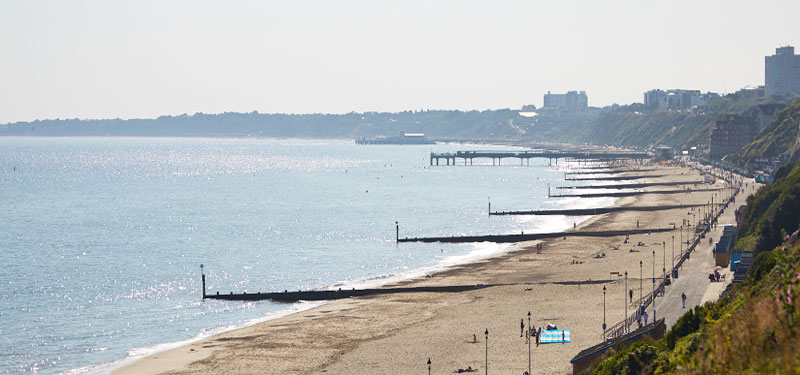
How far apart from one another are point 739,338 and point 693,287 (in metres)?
38.5

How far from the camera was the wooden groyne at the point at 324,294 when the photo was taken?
66.6m

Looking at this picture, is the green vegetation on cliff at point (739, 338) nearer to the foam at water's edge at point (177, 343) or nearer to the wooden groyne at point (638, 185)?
the foam at water's edge at point (177, 343)

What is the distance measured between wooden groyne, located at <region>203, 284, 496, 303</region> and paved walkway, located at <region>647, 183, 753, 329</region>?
581 inches

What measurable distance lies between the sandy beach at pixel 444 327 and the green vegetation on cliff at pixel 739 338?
829 cm

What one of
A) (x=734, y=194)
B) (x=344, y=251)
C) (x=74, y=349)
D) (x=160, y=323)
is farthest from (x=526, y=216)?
(x=74, y=349)

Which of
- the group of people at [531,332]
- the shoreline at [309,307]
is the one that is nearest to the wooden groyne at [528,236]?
the shoreline at [309,307]

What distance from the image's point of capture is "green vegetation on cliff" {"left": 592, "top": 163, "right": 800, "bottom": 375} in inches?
767

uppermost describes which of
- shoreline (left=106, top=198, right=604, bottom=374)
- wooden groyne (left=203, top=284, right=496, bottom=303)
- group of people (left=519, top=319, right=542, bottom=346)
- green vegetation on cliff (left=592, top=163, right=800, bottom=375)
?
green vegetation on cliff (left=592, top=163, right=800, bottom=375)

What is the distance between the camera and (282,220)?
4985 inches

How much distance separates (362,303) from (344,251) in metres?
28.8

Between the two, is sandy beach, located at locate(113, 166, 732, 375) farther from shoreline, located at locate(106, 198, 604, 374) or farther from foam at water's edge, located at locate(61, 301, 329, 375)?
foam at water's edge, located at locate(61, 301, 329, 375)

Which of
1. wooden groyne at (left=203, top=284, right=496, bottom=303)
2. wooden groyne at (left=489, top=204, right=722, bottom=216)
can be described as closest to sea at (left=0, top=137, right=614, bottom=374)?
wooden groyne at (left=203, top=284, right=496, bottom=303)

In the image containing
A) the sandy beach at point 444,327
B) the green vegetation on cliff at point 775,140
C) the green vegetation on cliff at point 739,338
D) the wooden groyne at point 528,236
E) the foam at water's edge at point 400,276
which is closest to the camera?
the green vegetation on cliff at point 739,338

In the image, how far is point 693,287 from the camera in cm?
5741
